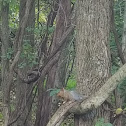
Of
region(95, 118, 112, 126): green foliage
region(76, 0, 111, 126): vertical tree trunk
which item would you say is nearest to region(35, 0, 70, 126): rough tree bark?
region(76, 0, 111, 126): vertical tree trunk

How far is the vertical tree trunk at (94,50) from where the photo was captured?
332 centimetres

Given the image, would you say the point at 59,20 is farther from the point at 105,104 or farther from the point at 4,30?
the point at 105,104

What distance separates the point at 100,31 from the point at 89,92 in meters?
0.68

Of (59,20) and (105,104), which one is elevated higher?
(59,20)

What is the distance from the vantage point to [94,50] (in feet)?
10.9

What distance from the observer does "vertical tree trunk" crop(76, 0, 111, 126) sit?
3.32 m

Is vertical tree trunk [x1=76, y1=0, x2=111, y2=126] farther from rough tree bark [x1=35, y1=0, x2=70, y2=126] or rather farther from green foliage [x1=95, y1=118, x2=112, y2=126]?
rough tree bark [x1=35, y1=0, x2=70, y2=126]

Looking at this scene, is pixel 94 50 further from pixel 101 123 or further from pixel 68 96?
pixel 101 123

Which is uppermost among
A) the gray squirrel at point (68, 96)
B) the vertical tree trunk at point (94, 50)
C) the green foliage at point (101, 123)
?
the vertical tree trunk at point (94, 50)

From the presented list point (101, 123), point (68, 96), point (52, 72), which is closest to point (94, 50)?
point (68, 96)

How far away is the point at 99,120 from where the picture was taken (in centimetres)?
321

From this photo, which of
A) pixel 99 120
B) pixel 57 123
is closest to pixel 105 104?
pixel 99 120

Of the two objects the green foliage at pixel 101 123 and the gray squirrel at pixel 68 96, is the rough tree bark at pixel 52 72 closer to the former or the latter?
the gray squirrel at pixel 68 96

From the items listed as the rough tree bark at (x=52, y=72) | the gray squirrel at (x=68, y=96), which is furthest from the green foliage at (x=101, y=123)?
the rough tree bark at (x=52, y=72)
